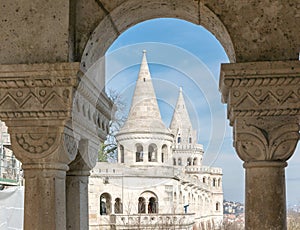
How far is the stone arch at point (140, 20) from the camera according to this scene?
283 cm

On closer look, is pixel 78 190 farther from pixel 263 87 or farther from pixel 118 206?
pixel 118 206

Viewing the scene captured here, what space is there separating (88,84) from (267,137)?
38.2 inches

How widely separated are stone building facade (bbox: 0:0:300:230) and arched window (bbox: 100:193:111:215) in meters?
19.3

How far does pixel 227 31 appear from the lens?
2711mm

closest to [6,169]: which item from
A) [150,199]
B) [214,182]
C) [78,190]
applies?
[78,190]

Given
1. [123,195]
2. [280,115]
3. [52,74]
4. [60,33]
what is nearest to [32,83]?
[52,74]

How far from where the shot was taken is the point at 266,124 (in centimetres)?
264

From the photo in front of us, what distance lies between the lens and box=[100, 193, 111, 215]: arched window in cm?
2206

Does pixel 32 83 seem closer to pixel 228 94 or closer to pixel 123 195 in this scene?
pixel 228 94

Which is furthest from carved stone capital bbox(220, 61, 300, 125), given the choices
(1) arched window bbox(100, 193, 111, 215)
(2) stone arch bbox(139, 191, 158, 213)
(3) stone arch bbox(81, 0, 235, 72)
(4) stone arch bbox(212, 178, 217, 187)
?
(4) stone arch bbox(212, 178, 217, 187)

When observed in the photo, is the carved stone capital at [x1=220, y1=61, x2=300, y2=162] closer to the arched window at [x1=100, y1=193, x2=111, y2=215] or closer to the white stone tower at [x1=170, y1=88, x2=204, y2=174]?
the white stone tower at [x1=170, y1=88, x2=204, y2=174]

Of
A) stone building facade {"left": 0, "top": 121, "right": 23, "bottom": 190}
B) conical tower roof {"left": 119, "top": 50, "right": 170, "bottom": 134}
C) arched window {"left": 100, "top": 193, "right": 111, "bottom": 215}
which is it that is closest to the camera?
conical tower roof {"left": 119, "top": 50, "right": 170, "bottom": 134}

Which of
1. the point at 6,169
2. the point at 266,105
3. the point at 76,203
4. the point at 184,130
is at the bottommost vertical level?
the point at 76,203

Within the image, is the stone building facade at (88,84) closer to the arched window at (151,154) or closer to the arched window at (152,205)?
the arched window at (151,154)
